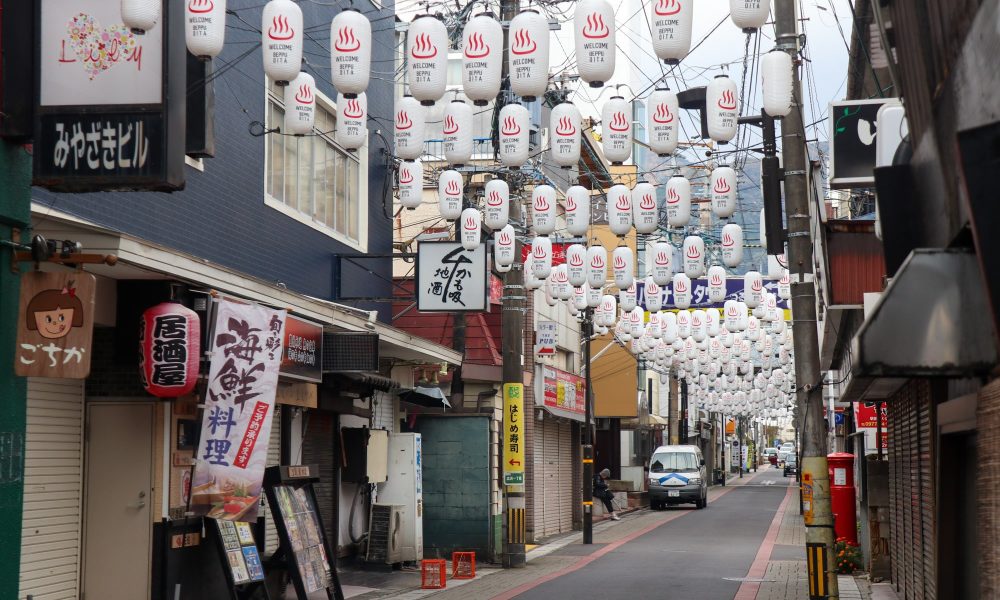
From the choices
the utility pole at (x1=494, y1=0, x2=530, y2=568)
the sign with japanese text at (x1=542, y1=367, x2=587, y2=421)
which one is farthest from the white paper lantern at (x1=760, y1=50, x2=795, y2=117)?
the sign with japanese text at (x1=542, y1=367, x2=587, y2=421)

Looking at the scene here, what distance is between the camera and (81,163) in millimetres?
9766

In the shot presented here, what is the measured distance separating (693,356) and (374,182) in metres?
18.8

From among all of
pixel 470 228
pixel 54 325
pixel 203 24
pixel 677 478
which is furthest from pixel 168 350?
pixel 677 478

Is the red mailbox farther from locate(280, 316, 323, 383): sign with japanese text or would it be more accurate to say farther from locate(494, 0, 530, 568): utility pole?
locate(280, 316, 323, 383): sign with japanese text

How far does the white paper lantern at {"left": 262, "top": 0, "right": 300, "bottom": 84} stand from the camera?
1289 cm

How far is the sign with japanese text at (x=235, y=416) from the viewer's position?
43.1 ft

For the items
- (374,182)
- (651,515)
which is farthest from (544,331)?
(651,515)

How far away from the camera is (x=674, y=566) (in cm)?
2359

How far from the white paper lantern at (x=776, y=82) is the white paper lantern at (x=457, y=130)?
3.93 m

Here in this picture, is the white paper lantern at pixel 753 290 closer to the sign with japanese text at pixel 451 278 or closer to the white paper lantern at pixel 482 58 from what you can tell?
Answer: the sign with japanese text at pixel 451 278

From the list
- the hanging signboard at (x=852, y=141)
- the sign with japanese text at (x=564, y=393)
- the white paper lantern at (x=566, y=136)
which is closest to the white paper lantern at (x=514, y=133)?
the white paper lantern at (x=566, y=136)

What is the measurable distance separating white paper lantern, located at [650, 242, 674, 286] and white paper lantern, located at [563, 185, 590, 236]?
332cm

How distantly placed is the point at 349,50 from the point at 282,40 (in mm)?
790

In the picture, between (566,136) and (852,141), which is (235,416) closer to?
(566,136)
